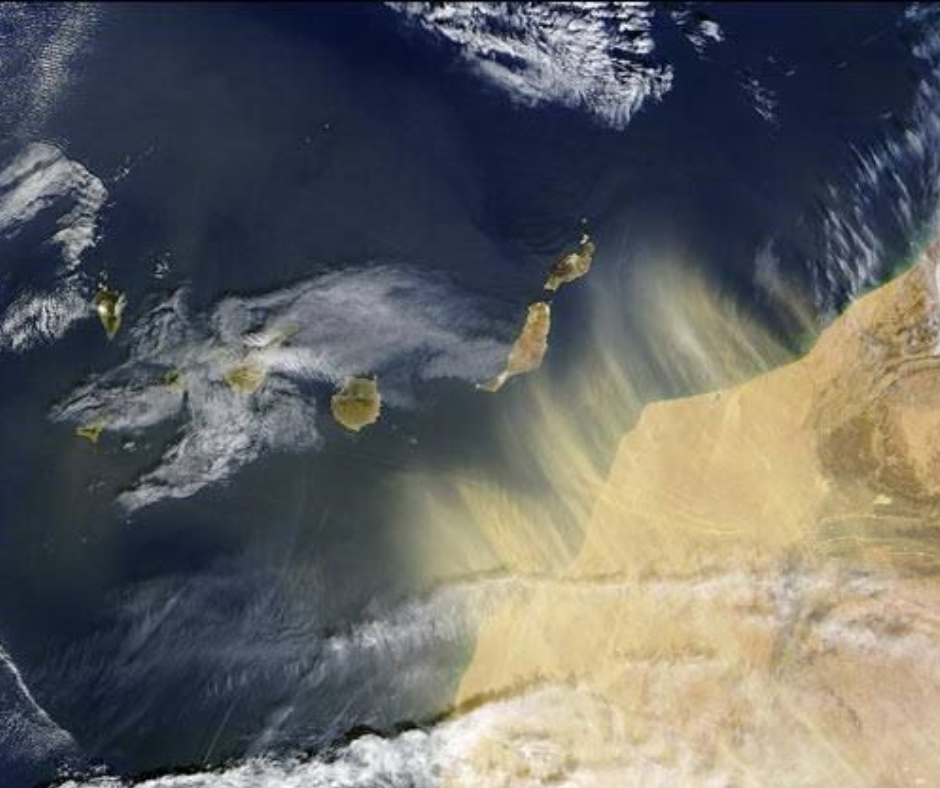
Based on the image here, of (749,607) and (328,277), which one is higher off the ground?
(328,277)

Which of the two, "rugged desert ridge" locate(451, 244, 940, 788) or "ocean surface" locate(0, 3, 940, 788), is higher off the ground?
"ocean surface" locate(0, 3, 940, 788)

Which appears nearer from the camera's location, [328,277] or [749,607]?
[749,607]

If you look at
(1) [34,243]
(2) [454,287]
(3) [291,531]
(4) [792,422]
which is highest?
(1) [34,243]

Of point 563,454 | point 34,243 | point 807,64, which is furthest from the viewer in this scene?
point 807,64

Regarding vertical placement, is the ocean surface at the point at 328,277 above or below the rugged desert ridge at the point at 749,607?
above

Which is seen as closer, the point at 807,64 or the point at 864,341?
the point at 864,341

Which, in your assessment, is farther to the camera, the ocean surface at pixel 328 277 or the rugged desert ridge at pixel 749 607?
the ocean surface at pixel 328 277

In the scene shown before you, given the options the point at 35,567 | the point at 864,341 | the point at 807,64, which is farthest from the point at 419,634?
the point at 807,64

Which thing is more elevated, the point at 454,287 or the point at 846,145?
the point at 454,287

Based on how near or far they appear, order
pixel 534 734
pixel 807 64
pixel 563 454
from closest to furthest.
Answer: pixel 534 734 < pixel 563 454 < pixel 807 64

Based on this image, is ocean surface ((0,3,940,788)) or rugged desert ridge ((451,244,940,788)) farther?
→ ocean surface ((0,3,940,788))

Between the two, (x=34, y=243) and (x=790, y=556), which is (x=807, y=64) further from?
(x=34, y=243)
